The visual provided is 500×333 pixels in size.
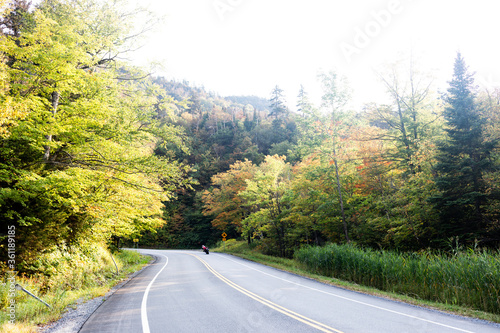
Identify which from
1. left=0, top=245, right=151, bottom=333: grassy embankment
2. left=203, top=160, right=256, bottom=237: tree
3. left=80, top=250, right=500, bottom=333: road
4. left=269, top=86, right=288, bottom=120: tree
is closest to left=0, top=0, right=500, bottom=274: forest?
left=0, top=245, right=151, bottom=333: grassy embankment

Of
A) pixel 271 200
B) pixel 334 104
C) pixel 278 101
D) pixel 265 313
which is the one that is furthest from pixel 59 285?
pixel 278 101

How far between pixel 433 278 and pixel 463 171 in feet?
22.5

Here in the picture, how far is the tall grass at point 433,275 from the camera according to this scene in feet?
23.3

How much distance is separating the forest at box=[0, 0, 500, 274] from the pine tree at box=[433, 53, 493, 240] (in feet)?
0.21

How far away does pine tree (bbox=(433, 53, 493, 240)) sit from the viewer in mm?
12375

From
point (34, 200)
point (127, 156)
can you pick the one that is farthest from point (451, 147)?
point (34, 200)

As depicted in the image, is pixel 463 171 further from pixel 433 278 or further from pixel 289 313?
pixel 289 313

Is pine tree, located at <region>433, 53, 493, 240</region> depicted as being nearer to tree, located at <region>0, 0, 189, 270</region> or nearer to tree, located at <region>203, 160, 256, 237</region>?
tree, located at <region>0, 0, 189, 270</region>

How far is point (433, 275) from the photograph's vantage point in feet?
28.5

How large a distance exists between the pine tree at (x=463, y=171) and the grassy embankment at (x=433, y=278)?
348 cm

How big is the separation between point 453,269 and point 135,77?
15.0 meters

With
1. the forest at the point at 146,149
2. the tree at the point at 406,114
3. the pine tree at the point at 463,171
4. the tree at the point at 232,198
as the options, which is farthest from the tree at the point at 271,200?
the pine tree at the point at 463,171

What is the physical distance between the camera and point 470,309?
6738mm

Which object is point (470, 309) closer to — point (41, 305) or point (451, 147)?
point (451, 147)
